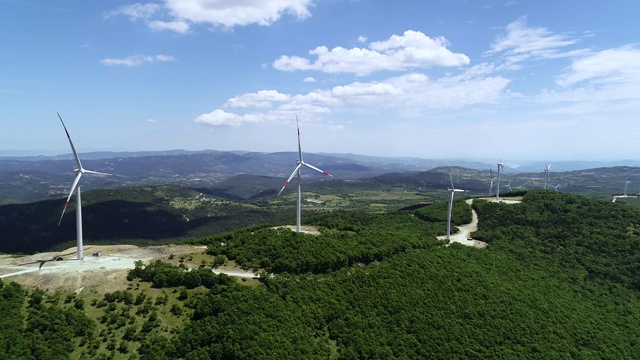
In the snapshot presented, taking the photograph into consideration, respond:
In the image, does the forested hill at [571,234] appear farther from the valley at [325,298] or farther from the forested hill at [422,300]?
the valley at [325,298]

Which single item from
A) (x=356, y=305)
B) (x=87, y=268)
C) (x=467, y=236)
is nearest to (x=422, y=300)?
(x=356, y=305)

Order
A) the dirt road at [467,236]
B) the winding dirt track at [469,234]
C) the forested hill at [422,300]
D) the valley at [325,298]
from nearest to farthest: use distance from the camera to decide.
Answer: the valley at [325,298] → the forested hill at [422,300] → the dirt road at [467,236] → the winding dirt track at [469,234]

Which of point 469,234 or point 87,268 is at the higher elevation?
point 87,268

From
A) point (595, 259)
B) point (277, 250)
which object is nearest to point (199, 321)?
point (277, 250)

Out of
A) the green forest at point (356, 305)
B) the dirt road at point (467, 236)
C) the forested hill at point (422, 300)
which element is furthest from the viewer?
the dirt road at point (467, 236)

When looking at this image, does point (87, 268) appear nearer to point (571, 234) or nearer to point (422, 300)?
point (422, 300)

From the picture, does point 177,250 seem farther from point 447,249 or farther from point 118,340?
point 447,249

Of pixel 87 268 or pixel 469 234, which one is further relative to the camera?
pixel 469 234

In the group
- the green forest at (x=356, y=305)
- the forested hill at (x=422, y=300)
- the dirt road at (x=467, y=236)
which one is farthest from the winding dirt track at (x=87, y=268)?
the dirt road at (x=467, y=236)
